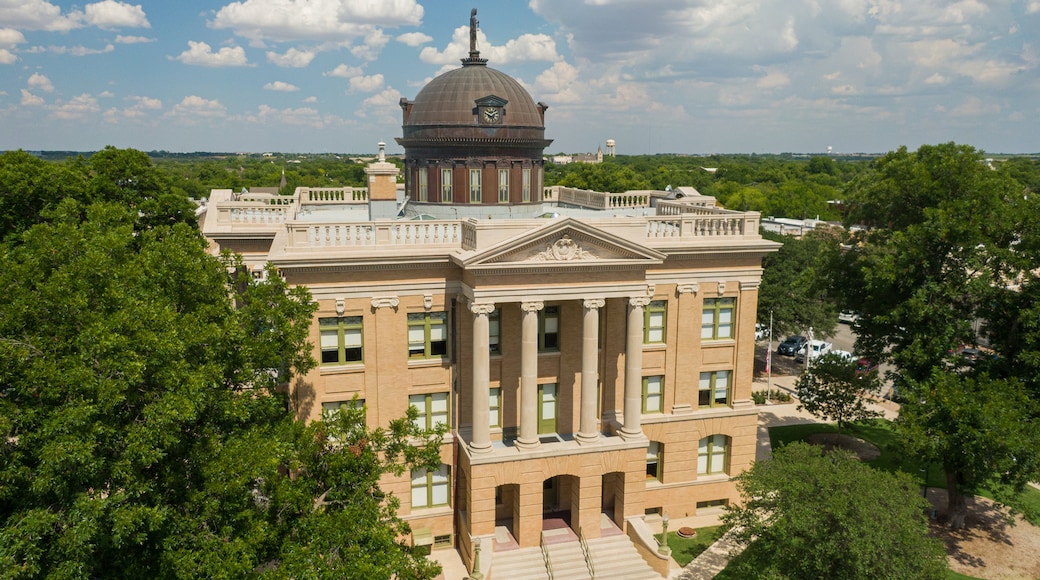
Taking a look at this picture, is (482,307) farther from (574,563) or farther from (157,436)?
(157,436)

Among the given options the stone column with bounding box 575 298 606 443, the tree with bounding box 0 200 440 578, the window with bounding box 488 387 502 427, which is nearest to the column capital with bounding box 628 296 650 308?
the stone column with bounding box 575 298 606 443

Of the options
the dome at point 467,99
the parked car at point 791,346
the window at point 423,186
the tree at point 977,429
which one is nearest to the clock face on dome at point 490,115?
the dome at point 467,99

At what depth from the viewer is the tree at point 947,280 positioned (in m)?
28.0

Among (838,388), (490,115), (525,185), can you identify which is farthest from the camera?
(838,388)

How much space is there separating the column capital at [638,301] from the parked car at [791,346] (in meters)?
37.7

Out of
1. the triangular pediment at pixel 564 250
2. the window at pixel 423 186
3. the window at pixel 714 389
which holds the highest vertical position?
the window at pixel 423 186

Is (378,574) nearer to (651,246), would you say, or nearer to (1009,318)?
(651,246)

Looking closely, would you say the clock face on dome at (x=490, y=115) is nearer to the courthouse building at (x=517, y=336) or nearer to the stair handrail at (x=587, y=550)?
the courthouse building at (x=517, y=336)

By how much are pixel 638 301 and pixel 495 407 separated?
727cm

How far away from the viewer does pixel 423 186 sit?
115 feet

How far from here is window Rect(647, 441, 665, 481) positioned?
105 feet

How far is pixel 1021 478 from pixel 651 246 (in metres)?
16.0

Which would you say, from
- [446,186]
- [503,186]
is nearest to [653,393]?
[503,186]

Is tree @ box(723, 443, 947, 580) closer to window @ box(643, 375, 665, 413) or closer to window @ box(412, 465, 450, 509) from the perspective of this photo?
window @ box(643, 375, 665, 413)
